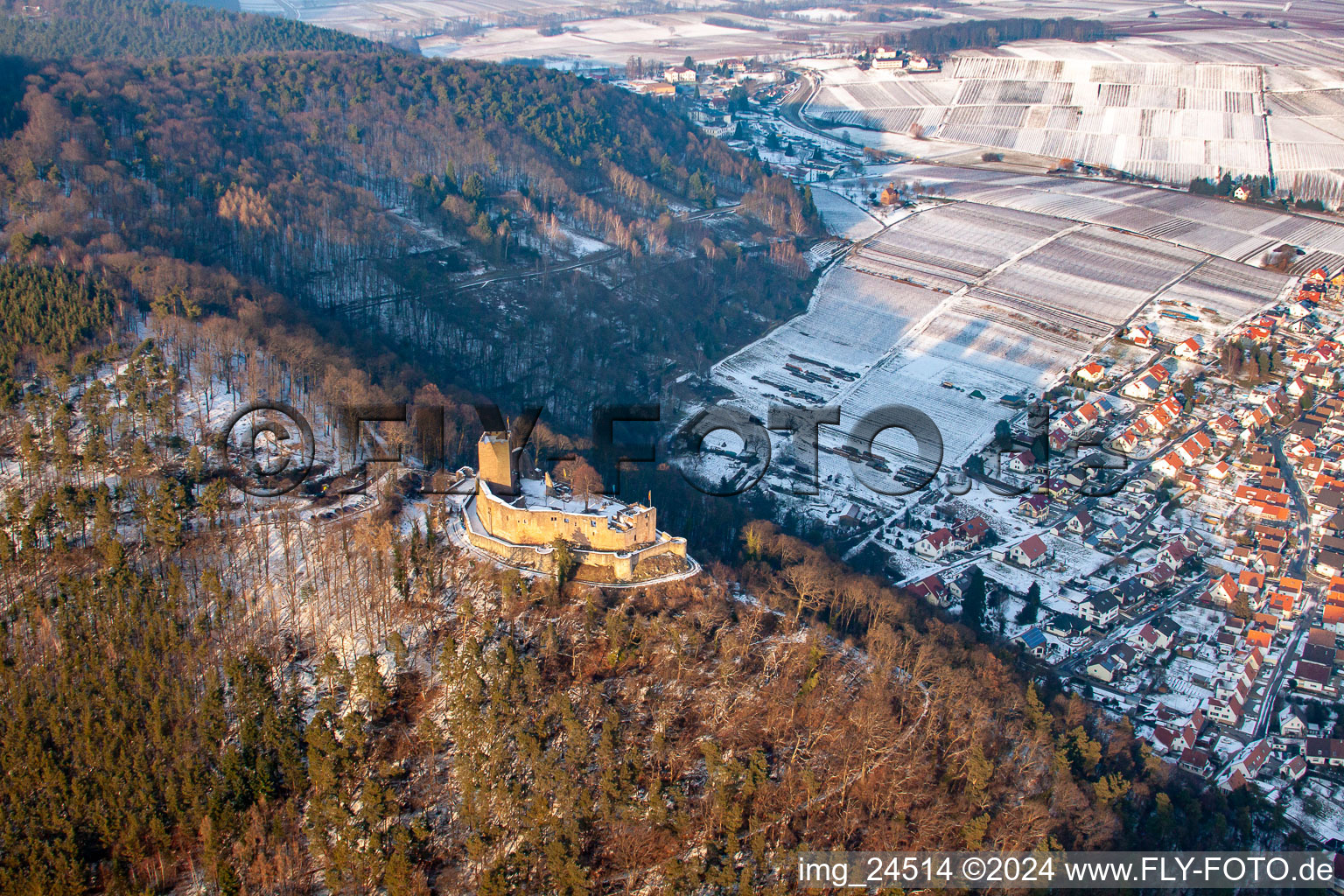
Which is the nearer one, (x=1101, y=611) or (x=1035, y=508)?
(x=1101, y=611)

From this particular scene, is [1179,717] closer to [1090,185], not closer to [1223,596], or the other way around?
[1223,596]

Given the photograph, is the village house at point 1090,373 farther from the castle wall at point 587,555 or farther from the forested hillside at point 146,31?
the forested hillside at point 146,31

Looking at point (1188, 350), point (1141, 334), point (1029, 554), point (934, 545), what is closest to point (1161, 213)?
point (1141, 334)

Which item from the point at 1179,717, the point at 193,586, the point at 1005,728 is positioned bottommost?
the point at 1179,717

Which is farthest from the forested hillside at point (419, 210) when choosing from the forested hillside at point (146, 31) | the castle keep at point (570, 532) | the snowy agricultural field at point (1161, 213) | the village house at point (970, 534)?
the village house at point (970, 534)

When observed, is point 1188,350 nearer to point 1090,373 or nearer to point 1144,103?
point 1090,373

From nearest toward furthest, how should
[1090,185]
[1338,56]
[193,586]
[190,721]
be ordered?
[190,721], [193,586], [1090,185], [1338,56]

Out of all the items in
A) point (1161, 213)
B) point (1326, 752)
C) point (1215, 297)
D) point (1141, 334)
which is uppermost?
point (1161, 213)

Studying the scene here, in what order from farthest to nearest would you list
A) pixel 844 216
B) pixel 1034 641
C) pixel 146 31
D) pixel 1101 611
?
pixel 146 31
pixel 844 216
pixel 1101 611
pixel 1034 641

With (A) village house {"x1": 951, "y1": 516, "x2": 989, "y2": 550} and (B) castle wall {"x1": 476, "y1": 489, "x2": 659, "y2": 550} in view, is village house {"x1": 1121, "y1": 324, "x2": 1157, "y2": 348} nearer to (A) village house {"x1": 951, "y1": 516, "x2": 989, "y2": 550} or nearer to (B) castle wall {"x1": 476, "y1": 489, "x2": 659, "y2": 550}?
(A) village house {"x1": 951, "y1": 516, "x2": 989, "y2": 550}

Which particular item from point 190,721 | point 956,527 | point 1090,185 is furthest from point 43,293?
point 1090,185
